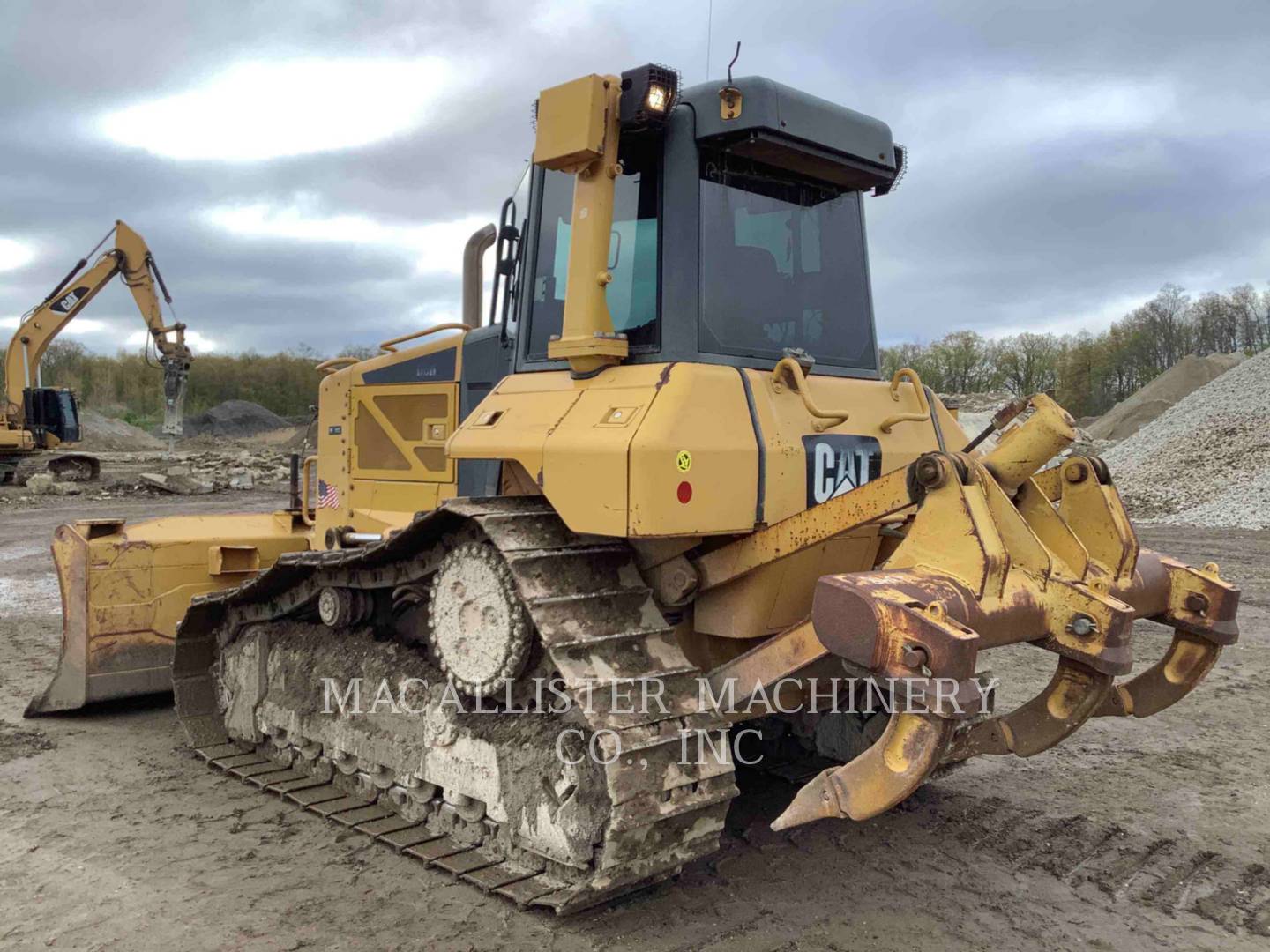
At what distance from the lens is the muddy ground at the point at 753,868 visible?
3.55 meters

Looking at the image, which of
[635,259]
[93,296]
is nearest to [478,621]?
[635,259]

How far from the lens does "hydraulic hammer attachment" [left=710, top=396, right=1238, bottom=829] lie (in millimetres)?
2801

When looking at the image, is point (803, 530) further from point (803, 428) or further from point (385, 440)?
point (385, 440)

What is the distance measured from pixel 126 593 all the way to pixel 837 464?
4.45 meters

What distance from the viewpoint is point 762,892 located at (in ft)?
12.6

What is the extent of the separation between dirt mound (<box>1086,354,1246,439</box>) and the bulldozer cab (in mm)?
25876

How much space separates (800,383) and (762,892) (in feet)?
6.13

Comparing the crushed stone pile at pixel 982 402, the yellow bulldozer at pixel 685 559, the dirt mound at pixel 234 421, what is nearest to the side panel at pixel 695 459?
the yellow bulldozer at pixel 685 559

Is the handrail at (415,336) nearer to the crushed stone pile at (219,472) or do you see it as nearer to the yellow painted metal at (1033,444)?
the yellow painted metal at (1033,444)

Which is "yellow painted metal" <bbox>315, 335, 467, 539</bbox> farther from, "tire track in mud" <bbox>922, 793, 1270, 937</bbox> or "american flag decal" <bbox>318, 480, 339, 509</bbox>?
"tire track in mud" <bbox>922, 793, 1270, 937</bbox>

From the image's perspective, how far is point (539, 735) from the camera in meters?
3.80

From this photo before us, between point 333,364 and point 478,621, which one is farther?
point 333,364

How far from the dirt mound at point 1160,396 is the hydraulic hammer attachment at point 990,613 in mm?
25998

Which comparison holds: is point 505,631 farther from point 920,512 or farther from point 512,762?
point 920,512
